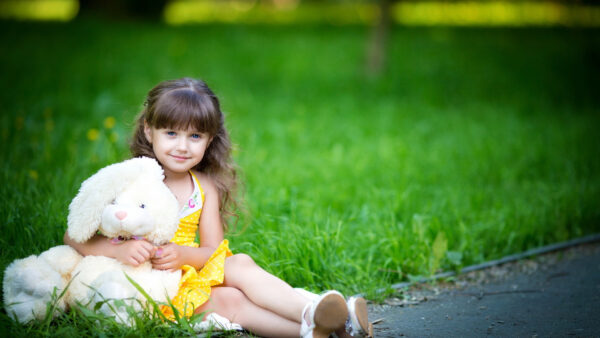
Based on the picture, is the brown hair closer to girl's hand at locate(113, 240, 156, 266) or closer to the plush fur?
the plush fur

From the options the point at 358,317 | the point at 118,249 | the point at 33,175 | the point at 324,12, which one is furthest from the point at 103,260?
the point at 324,12

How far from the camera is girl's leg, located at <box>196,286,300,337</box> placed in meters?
2.55

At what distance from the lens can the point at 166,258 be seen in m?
2.50

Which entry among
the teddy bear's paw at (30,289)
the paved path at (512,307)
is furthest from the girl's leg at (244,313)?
the teddy bear's paw at (30,289)

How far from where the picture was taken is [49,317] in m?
2.39

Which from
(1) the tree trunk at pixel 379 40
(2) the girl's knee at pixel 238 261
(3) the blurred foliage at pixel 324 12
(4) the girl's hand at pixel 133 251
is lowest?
(2) the girl's knee at pixel 238 261

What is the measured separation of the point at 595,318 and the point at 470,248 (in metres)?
0.97

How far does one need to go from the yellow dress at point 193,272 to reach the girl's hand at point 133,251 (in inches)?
8.9

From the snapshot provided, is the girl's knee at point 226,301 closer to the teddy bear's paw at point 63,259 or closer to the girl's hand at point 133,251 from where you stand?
the girl's hand at point 133,251

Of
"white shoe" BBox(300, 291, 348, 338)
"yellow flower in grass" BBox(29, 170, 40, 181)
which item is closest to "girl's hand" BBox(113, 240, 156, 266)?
"white shoe" BBox(300, 291, 348, 338)

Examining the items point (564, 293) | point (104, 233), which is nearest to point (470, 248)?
point (564, 293)

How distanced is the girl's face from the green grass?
778 mm

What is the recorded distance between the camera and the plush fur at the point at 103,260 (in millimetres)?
2375

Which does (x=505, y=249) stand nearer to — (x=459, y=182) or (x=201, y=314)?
(x=459, y=182)
